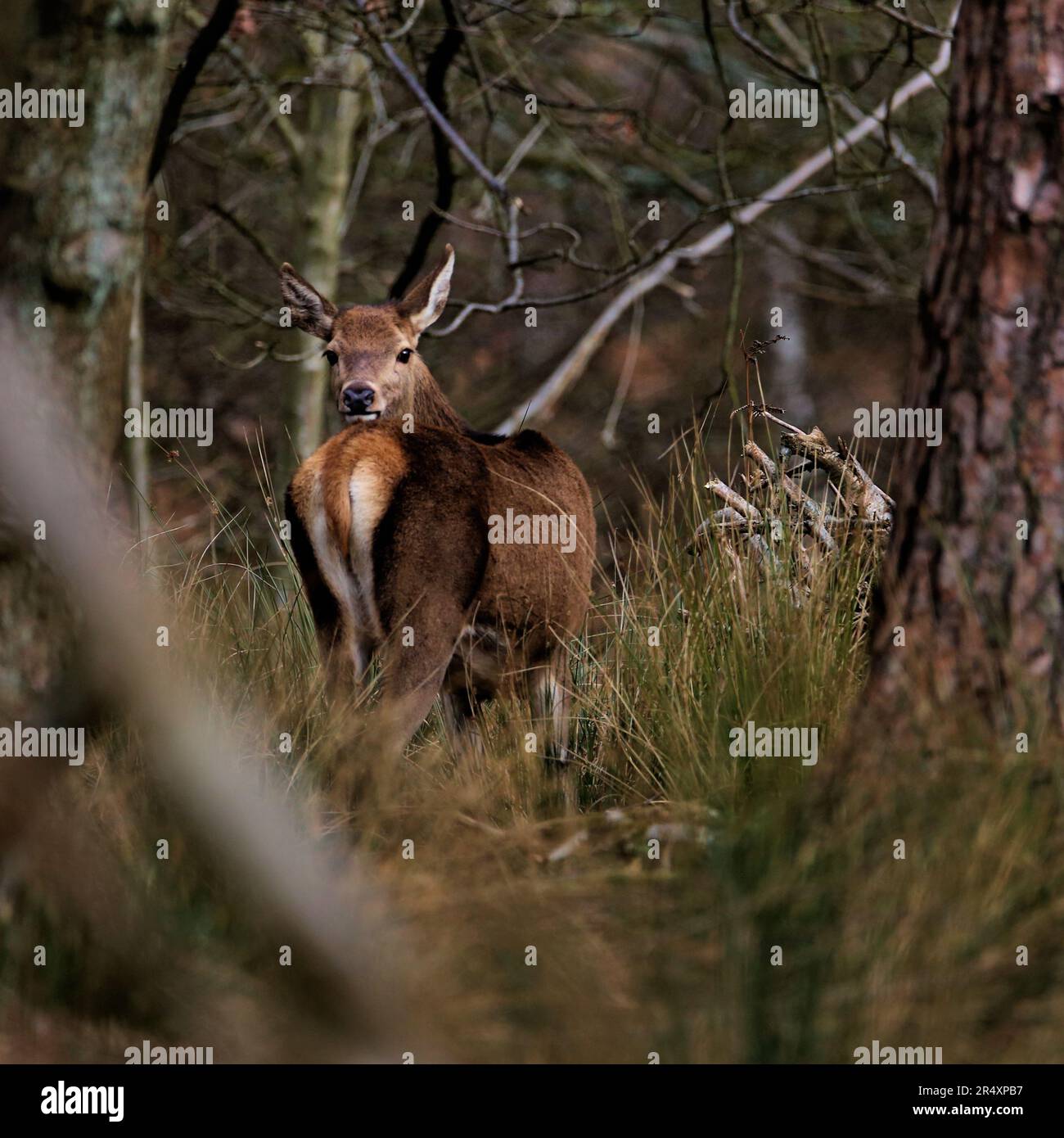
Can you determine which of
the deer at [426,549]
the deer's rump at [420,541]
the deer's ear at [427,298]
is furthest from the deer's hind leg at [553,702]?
the deer's ear at [427,298]

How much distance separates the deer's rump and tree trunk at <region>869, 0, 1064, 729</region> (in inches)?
69.3

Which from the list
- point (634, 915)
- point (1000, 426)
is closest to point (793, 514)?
point (1000, 426)

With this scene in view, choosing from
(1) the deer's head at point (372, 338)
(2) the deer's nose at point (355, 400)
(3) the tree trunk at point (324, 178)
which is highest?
(3) the tree trunk at point (324, 178)

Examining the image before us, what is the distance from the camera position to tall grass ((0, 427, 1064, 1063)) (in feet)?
10.6

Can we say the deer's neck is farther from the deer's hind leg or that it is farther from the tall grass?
the tall grass

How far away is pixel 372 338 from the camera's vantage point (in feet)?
21.1

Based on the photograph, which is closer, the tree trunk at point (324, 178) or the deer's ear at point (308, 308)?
the deer's ear at point (308, 308)

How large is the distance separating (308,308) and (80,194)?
198 centimetres

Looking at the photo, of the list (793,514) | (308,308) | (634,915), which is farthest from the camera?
(308,308)

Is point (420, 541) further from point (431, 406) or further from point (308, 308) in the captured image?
point (308, 308)

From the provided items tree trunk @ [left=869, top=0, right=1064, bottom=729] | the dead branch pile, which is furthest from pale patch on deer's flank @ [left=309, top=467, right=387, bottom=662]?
tree trunk @ [left=869, top=0, right=1064, bottom=729]

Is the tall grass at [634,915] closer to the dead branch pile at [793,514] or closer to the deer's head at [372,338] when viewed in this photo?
the dead branch pile at [793,514]

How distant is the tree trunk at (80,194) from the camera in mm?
4645
